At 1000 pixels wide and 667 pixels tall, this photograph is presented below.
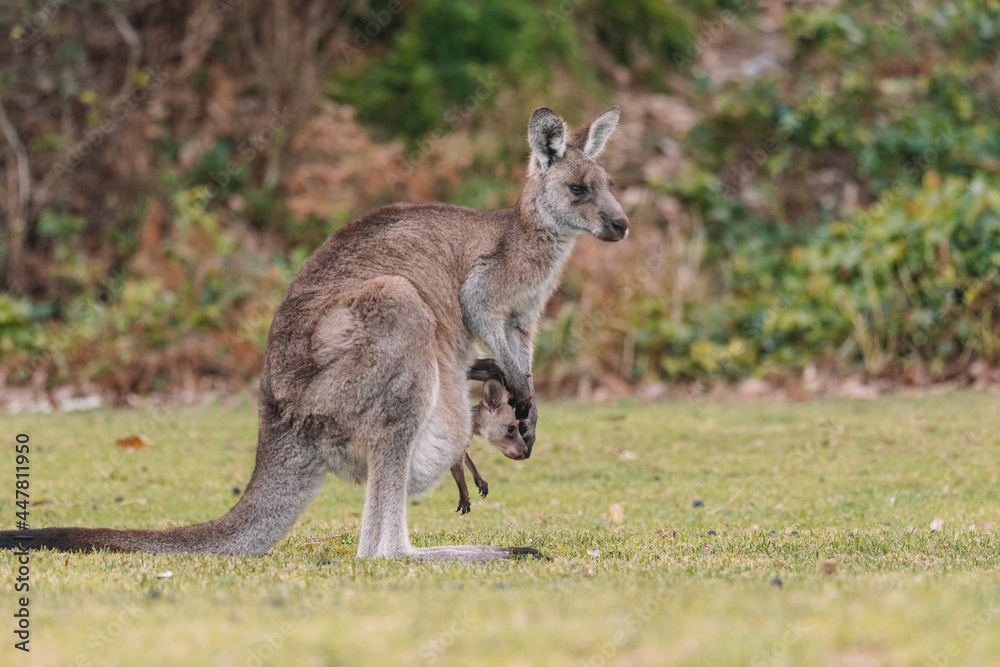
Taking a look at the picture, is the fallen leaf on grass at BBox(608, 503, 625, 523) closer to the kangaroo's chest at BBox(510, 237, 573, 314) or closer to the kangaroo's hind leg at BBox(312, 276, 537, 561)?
the kangaroo's chest at BBox(510, 237, 573, 314)

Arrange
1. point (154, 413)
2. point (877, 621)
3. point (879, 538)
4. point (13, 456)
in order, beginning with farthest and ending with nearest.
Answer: point (154, 413) → point (13, 456) → point (879, 538) → point (877, 621)

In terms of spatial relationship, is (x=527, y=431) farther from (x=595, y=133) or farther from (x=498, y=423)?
(x=595, y=133)

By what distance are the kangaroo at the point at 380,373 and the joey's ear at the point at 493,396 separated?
0.35 meters

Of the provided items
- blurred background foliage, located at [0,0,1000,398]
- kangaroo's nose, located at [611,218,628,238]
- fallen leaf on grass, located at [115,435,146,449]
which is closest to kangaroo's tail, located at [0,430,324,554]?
kangaroo's nose, located at [611,218,628,238]

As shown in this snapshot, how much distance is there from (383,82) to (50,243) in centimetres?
432

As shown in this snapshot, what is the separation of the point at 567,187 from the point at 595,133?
47cm

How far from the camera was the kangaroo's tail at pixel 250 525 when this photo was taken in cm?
483

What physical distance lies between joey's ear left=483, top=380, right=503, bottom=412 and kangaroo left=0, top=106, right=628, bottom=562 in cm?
35

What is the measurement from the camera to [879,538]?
18.1ft

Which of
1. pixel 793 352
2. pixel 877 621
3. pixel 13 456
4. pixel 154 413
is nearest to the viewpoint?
pixel 877 621

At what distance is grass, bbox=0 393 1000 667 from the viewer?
295 cm

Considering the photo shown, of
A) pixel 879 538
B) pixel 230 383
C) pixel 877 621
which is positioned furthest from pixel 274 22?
pixel 877 621

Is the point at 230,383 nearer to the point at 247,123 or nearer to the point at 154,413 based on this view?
the point at 154,413

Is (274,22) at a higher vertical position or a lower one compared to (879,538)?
higher
